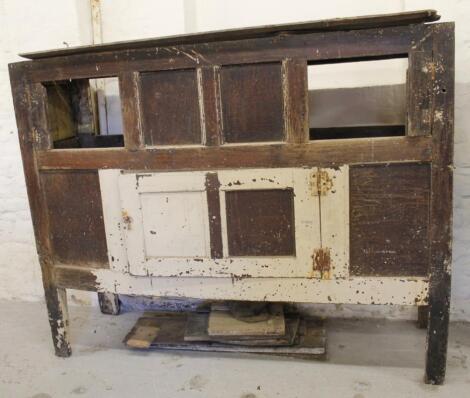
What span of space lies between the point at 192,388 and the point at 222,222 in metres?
0.70

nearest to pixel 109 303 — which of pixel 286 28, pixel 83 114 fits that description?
pixel 83 114

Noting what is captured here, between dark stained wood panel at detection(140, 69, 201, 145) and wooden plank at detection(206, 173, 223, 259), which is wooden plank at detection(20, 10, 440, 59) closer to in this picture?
dark stained wood panel at detection(140, 69, 201, 145)

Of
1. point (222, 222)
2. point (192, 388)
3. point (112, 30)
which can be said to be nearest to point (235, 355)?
point (192, 388)

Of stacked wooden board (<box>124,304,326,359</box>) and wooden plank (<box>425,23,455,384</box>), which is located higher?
wooden plank (<box>425,23,455,384</box>)

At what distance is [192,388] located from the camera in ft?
6.63

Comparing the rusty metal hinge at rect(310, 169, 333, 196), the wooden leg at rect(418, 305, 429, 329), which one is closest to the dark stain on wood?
the rusty metal hinge at rect(310, 169, 333, 196)

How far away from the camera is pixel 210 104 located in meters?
1.86

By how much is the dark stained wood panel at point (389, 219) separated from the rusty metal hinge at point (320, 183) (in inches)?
3.4

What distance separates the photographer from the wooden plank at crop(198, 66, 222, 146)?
6.03ft

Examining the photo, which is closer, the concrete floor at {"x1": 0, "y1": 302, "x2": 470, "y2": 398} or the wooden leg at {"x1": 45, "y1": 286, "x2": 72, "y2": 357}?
the concrete floor at {"x1": 0, "y1": 302, "x2": 470, "y2": 398}

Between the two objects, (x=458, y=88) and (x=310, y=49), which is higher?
(x=310, y=49)

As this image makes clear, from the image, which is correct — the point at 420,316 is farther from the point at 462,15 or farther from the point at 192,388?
the point at 462,15

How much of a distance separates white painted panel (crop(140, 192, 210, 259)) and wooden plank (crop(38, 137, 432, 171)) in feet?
0.40

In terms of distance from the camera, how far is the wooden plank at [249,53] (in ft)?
5.58
